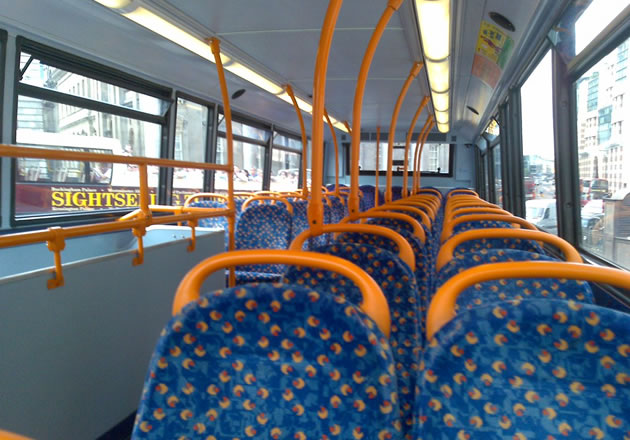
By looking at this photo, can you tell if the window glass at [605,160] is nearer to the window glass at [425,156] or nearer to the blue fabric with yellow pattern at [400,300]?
the blue fabric with yellow pattern at [400,300]

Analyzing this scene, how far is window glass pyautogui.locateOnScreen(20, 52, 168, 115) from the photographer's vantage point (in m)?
3.46

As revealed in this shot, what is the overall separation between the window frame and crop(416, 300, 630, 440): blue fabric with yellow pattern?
3.66m

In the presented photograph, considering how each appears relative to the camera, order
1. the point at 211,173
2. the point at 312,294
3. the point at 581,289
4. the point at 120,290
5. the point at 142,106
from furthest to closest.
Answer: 1. the point at 211,173
2. the point at 142,106
3. the point at 120,290
4. the point at 581,289
5. the point at 312,294

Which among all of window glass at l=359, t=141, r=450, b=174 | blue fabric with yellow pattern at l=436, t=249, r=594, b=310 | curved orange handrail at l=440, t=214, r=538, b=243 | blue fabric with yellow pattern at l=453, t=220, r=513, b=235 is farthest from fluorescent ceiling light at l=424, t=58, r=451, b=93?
window glass at l=359, t=141, r=450, b=174

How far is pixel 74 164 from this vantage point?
404cm

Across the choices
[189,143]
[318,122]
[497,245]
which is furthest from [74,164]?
[497,245]

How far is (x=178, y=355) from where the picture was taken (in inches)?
35.6

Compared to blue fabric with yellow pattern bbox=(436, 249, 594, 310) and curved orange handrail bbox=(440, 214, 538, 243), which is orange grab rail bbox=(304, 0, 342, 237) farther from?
curved orange handrail bbox=(440, 214, 538, 243)

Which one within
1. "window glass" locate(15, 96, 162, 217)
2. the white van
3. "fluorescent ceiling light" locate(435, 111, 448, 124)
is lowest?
the white van

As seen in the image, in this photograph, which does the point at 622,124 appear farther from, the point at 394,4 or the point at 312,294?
the point at 312,294

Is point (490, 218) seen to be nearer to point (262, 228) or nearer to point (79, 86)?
point (262, 228)

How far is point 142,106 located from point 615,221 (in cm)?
447

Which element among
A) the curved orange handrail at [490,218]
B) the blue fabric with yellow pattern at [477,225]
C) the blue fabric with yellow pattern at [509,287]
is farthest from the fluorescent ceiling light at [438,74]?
the blue fabric with yellow pattern at [509,287]

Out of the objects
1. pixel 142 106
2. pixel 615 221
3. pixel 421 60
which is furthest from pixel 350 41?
pixel 615 221
